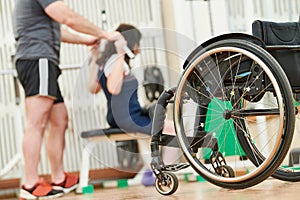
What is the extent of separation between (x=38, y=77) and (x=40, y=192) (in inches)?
21.5

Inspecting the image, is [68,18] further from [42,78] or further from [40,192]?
[40,192]

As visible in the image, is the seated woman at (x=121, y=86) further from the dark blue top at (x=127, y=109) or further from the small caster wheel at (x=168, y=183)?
the small caster wheel at (x=168, y=183)

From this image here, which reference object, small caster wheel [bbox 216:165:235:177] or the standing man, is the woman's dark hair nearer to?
the standing man

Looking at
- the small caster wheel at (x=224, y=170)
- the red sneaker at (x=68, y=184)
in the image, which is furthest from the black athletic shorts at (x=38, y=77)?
the small caster wheel at (x=224, y=170)

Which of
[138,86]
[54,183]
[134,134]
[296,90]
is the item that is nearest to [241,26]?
[138,86]

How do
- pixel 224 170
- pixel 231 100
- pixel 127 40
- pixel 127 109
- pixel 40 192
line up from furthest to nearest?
1. pixel 127 40
2. pixel 127 109
3. pixel 40 192
4. pixel 224 170
5. pixel 231 100

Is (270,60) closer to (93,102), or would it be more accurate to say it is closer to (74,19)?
(74,19)

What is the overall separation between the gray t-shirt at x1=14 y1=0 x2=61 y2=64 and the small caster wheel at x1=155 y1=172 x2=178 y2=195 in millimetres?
1173

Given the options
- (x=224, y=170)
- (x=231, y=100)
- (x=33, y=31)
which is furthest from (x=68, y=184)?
(x=231, y=100)

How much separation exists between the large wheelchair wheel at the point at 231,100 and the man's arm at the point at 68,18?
1.13m

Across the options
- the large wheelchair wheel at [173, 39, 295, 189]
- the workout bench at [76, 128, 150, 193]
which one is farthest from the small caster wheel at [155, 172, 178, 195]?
the workout bench at [76, 128, 150, 193]

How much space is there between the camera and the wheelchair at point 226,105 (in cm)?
155

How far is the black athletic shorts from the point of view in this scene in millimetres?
2795

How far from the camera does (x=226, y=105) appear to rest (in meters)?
1.81
